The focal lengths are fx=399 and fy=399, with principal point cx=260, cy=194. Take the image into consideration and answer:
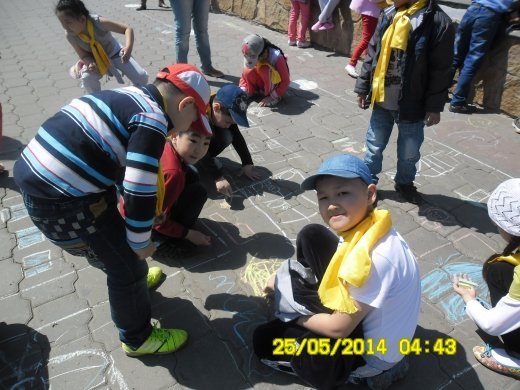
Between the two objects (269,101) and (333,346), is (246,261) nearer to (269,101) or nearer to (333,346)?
(333,346)

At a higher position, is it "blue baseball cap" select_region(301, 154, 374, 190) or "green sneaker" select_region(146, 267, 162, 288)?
"blue baseball cap" select_region(301, 154, 374, 190)

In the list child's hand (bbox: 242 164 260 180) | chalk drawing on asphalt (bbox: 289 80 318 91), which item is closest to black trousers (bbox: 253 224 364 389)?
child's hand (bbox: 242 164 260 180)

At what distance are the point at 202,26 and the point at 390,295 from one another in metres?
4.71

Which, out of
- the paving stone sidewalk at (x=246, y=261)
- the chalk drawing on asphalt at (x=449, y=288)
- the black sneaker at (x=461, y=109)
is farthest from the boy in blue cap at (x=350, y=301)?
the black sneaker at (x=461, y=109)

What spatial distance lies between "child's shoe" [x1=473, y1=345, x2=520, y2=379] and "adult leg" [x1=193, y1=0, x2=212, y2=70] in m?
4.71

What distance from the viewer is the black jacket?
2.52m

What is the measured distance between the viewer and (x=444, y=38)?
2.51m

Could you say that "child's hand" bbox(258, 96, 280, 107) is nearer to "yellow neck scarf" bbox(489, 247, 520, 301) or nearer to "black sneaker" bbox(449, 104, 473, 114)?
"black sneaker" bbox(449, 104, 473, 114)

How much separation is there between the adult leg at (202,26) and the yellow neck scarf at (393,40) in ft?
10.4

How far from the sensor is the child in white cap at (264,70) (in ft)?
14.3

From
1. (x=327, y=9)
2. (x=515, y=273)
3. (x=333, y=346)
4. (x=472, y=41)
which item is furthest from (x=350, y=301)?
(x=327, y=9)

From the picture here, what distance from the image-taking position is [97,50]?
12.3ft

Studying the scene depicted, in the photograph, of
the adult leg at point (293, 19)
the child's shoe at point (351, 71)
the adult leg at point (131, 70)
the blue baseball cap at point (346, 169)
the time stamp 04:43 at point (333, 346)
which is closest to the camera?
the blue baseball cap at point (346, 169)

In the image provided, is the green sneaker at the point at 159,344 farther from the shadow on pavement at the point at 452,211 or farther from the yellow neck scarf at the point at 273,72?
the yellow neck scarf at the point at 273,72
